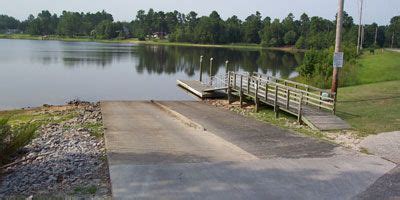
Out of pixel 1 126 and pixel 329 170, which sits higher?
pixel 1 126

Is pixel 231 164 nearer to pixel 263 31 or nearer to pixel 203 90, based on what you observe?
pixel 203 90

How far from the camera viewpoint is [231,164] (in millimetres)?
10727

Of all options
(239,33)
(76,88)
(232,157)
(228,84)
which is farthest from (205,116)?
(239,33)

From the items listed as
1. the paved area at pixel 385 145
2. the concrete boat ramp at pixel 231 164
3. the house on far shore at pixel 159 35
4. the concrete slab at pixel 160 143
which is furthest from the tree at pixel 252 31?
the paved area at pixel 385 145

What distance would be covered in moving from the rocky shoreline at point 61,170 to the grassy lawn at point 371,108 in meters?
8.24

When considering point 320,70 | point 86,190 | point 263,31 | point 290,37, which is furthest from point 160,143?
point 263,31

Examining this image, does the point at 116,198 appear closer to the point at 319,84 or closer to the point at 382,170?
the point at 382,170

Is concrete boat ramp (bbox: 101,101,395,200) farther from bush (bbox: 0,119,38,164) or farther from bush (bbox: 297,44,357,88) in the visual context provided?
bush (bbox: 297,44,357,88)

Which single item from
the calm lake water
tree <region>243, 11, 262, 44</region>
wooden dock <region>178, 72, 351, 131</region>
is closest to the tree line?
tree <region>243, 11, 262, 44</region>

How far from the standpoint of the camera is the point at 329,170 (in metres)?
10.6

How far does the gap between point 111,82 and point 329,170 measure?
122 feet

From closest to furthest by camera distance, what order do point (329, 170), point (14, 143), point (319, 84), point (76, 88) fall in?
point (329, 170)
point (14, 143)
point (319, 84)
point (76, 88)

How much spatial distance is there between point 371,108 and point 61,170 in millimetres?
13640

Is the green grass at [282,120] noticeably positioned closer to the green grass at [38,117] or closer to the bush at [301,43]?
the green grass at [38,117]
